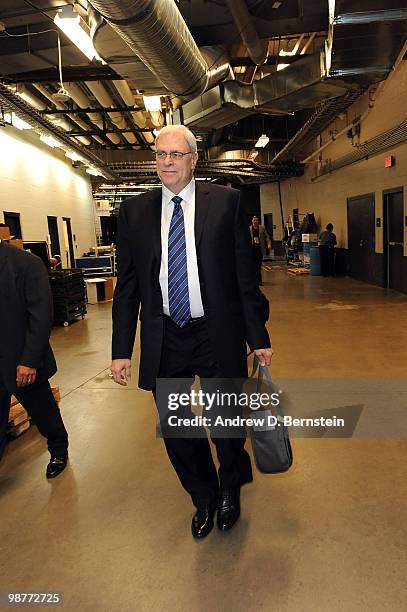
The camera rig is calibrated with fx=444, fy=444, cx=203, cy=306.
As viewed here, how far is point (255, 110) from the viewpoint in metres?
6.61

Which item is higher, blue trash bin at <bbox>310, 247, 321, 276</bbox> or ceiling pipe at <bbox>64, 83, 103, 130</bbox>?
ceiling pipe at <bbox>64, 83, 103, 130</bbox>

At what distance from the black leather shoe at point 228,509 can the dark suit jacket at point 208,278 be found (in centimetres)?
56

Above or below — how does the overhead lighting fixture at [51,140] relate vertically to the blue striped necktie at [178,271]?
above

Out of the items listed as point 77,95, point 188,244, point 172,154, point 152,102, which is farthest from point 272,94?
point 188,244

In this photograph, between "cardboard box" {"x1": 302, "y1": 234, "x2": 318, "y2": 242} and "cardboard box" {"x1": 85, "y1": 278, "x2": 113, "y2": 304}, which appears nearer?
"cardboard box" {"x1": 85, "y1": 278, "x2": 113, "y2": 304}

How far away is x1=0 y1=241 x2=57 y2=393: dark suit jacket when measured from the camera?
6.97 ft

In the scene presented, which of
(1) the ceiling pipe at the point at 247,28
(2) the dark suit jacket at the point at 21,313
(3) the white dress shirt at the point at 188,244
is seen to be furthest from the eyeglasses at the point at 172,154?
(1) the ceiling pipe at the point at 247,28

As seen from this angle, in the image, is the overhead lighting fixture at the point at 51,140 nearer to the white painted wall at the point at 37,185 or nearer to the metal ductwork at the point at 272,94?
the white painted wall at the point at 37,185

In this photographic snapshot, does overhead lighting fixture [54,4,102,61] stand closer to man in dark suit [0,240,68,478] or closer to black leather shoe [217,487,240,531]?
man in dark suit [0,240,68,478]

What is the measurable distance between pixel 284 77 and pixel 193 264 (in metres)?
5.30

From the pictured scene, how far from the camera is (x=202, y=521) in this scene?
1884 mm

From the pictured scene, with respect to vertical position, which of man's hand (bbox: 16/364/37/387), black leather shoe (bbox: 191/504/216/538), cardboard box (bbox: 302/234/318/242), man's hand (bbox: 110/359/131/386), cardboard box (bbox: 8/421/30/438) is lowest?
black leather shoe (bbox: 191/504/216/538)

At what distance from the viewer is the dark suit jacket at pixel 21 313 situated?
6.97ft

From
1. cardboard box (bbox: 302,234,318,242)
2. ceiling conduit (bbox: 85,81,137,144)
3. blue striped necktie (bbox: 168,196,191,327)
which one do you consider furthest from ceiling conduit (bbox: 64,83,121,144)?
cardboard box (bbox: 302,234,318,242)
